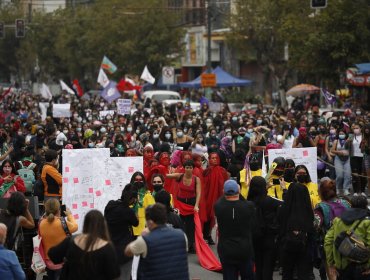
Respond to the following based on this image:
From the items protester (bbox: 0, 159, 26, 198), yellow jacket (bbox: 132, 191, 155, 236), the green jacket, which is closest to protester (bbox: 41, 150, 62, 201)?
protester (bbox: 0, 159, 26, 198)

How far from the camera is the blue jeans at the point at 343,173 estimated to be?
21.6m

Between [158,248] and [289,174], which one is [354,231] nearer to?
[158,248]

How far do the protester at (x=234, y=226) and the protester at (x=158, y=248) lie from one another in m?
2.04

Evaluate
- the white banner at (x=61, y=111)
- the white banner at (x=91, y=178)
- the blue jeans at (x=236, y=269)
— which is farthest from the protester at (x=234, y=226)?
the white banner at (x=61, y=111)

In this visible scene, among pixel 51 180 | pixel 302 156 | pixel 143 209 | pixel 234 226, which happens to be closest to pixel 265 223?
pixel 234 226

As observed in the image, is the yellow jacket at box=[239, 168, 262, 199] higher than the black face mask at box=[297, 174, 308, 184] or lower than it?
lower

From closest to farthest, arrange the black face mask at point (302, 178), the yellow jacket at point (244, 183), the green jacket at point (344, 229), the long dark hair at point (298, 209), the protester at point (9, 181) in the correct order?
1. the green jacket at point (344, 229)
2. the long dark hair at point (298, 209)
3. the black face mask at point (302, 178)
4. the protester at point (9, 181)
5. the yellow jacket at point (244, 183)

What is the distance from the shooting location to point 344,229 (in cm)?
998

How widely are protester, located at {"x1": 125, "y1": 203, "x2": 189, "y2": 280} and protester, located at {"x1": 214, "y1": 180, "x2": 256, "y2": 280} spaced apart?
2040 millimetres

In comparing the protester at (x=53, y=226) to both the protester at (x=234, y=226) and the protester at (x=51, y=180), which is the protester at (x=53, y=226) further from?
the protester at (x=51, y=180)

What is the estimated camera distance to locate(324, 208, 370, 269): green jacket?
9914 mm

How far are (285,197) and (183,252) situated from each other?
2.93 metres

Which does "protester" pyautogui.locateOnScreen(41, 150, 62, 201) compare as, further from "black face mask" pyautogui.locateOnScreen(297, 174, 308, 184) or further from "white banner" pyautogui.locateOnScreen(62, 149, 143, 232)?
"black face mask" pyautogui.locateOnScreen(297, 174, 308, 184)

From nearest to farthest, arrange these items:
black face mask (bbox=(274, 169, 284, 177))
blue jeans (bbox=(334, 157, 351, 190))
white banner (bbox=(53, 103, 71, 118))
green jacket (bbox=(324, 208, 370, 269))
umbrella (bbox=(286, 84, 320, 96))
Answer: green jacket (bbox=(324, 208, 370, 269))
black face mask (bbox=(274, 169, 284, 177))
blue jeans (bbox=(334, 157, 351, 190))
white banner (bbox=(53, 103, 71, 118))
umbrella (bbox=(286, 84, 320, 96))
